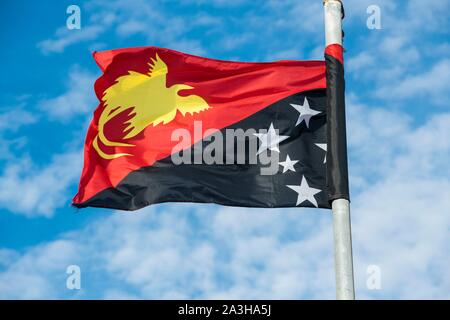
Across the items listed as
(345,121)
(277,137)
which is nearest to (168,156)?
(277,137)

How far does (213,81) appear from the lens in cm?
1806

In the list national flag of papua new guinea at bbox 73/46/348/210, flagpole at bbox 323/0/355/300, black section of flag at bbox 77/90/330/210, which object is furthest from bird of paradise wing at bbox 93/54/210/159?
flagpole at bbox 323/0/355/300

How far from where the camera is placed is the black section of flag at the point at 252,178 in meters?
16.4

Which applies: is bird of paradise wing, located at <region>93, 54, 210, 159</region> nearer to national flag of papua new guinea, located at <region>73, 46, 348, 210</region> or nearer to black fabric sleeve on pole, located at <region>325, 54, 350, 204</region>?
national flag of papua new guinea, located at <region>73, 46, 348, 210</region>

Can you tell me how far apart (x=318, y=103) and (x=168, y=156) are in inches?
103

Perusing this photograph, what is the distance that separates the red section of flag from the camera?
56.9 feet

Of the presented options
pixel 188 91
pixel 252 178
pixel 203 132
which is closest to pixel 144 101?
pixel 188 91

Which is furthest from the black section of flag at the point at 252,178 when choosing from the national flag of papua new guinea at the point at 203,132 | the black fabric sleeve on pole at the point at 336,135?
the black fabric sleeve on pole at the point at 336,135

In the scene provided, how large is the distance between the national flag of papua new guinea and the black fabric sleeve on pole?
5.63 ft

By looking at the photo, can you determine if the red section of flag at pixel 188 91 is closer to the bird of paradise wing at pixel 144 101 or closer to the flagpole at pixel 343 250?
the bird of paradise wing at pixel 144 101

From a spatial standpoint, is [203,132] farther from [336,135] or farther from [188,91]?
[336,135]

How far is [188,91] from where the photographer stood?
59.5 ft

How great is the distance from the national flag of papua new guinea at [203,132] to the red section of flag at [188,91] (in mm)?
17
